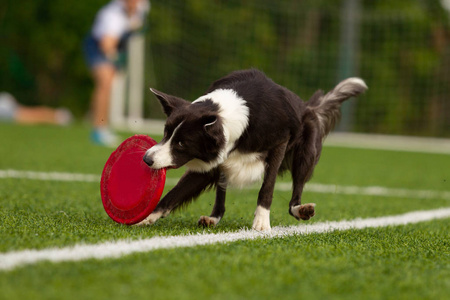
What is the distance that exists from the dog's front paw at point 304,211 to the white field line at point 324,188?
81.9 inches

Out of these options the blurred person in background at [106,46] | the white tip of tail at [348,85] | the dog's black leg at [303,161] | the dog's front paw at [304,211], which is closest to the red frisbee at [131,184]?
the dog's front paw at [304,211]

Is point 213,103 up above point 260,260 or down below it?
above

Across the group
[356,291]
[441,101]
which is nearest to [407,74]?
[441,101]

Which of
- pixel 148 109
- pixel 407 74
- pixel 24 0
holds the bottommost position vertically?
pixel 148 109

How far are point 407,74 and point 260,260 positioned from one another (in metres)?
15.6

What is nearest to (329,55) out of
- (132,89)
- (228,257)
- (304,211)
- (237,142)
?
(132,89)

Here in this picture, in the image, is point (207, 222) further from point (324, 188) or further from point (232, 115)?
point (324, 188)

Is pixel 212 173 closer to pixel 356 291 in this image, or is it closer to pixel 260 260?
pixel 260 260

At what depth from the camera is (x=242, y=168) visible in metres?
3.38

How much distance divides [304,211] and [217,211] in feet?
1.75

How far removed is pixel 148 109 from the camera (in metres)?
16.4

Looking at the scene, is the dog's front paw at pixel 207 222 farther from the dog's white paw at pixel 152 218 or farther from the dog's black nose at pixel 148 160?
the dog's black nose at pixel 148 160

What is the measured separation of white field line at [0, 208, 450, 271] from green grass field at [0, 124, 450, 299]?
0.23ft

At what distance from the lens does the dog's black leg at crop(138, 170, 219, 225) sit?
3.46m
